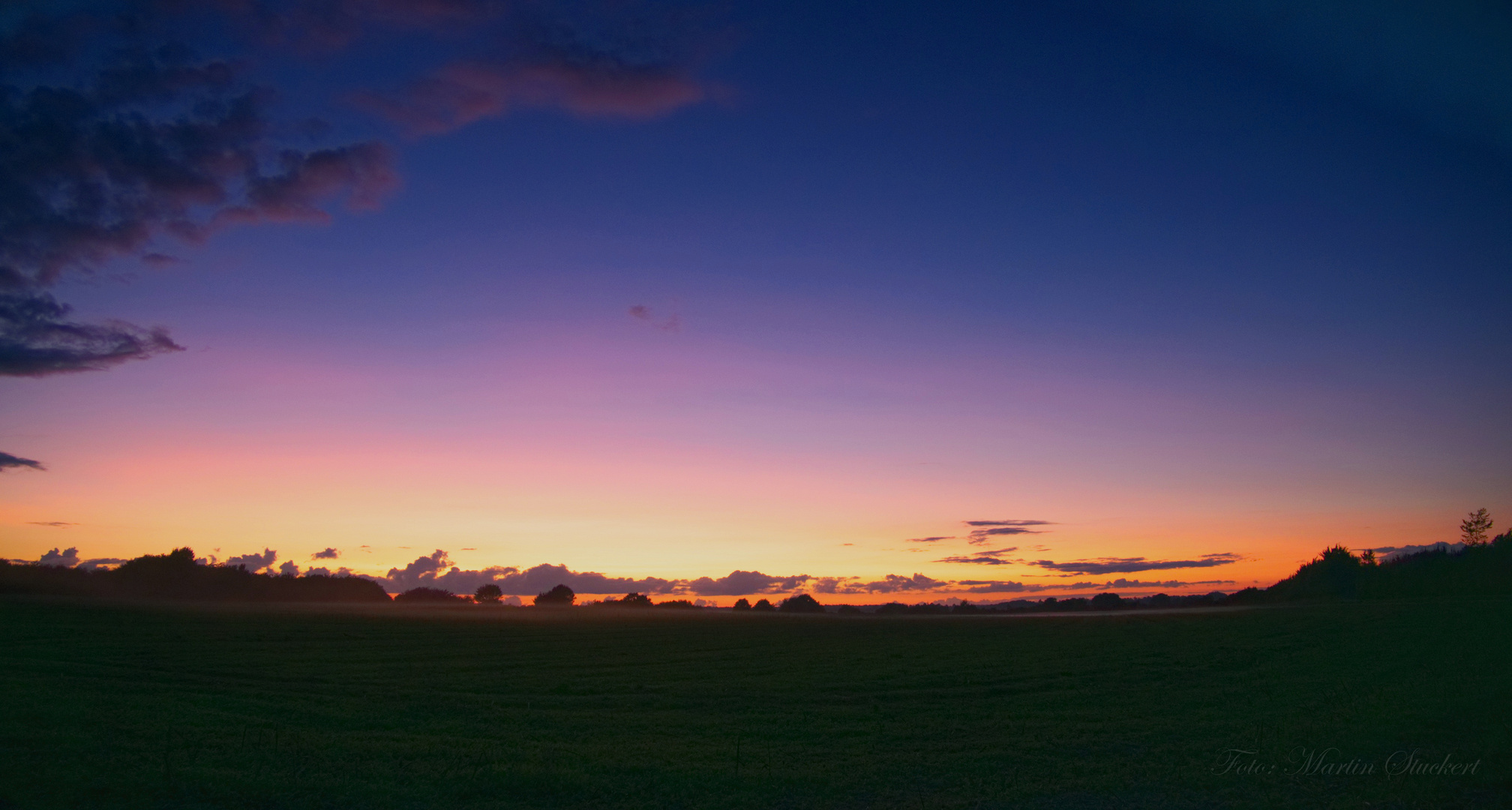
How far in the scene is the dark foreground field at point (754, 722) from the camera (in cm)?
1300

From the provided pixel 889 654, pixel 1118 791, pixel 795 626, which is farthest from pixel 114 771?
pixel 795 626

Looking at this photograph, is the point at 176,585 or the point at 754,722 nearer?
→ the point at 754,722

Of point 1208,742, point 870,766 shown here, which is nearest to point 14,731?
point 870,766

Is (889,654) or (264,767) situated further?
(889,654)

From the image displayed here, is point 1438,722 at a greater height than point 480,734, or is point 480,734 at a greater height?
point 1438,722

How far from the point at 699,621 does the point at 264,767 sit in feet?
172

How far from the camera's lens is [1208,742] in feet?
54.0

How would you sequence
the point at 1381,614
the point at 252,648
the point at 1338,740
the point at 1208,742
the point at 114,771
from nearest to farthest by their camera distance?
the point at 114,771 → the point at 1338,740 → the point at 1208,742 → the point at 252,648 → the point at 1381,614

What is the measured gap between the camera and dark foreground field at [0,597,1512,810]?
13.0 m

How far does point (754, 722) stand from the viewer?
20.4 meters

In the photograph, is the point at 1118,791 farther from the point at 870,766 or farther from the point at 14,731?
the point at 14,731

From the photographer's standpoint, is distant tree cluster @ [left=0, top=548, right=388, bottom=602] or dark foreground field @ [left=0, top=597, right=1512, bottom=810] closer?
dark foreground field @ [left=0, top=597, right=1512, bottom=810]

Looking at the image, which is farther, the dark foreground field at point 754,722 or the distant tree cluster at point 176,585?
the distant tree cluster at point 176,585

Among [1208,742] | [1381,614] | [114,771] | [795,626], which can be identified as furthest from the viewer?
[795,626]
